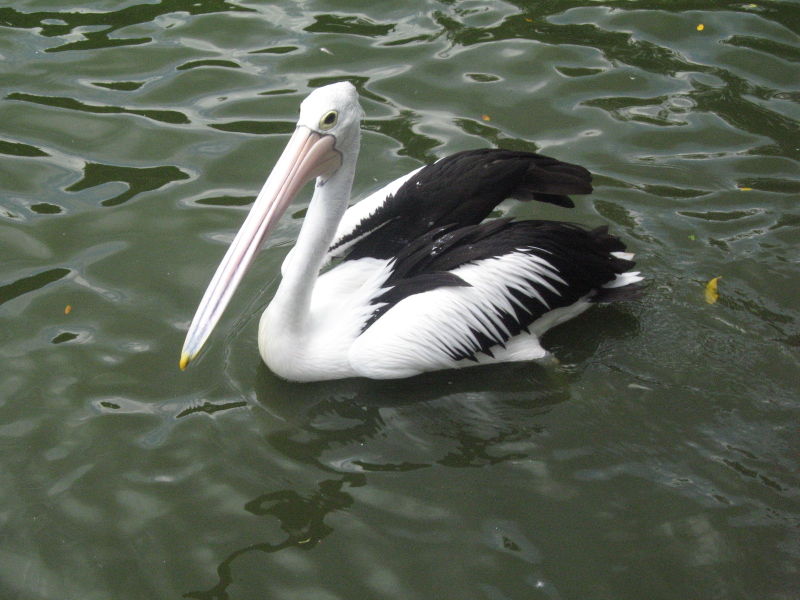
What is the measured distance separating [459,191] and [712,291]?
1359 mm

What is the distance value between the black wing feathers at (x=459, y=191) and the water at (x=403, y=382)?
675mm

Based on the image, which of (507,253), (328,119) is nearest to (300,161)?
(328,119)

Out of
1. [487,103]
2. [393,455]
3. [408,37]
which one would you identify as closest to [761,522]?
[393,455]

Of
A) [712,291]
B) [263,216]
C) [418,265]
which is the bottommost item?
[712,291]

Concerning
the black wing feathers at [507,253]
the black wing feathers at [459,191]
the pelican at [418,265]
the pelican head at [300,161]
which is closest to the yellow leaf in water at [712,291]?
the pelican at [418,265]

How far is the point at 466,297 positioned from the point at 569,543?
4.05 feet

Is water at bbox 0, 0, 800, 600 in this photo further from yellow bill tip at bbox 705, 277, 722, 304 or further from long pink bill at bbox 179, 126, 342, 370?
long pink bill at bbox 179, 126, 342, 370

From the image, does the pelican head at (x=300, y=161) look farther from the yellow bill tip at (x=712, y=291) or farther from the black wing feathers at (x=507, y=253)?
the yellow bill tip at (x=712, y=291)

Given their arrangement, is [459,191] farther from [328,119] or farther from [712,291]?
[712,291]

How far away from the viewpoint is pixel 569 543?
372 cm

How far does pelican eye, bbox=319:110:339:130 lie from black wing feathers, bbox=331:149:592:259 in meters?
0.73

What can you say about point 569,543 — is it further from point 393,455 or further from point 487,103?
point 487,103

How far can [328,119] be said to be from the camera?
418cm

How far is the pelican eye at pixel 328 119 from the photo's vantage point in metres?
4.15
